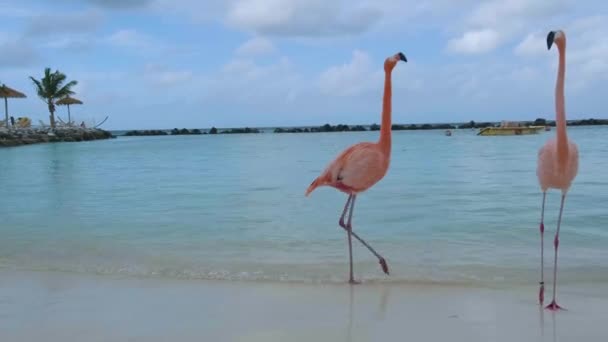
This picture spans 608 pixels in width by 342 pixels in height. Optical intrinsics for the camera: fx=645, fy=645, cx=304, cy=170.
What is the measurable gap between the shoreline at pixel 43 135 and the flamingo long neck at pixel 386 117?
4945 cm

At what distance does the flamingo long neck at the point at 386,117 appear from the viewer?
18.1 ft

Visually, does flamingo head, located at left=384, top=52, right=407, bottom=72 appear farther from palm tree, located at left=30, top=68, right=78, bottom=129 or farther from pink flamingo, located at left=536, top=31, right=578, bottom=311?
palm tree, located at left=30, top=68, right=78, bottom=129

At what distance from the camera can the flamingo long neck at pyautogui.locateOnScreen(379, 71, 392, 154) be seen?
18.1ft

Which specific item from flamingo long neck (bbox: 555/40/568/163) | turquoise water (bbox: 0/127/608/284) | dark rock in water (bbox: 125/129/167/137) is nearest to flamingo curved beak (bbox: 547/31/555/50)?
flamingo long neck (bbox: 555/40/568/163)

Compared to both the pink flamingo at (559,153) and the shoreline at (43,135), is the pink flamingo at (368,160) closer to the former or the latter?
the pink flamingo at (559,153)

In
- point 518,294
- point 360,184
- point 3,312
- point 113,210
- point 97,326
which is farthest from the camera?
point 113,210

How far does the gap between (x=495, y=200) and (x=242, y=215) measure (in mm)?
4814

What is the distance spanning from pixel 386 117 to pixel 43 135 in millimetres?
59146

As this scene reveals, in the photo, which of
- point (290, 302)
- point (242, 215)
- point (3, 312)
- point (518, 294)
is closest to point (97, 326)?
point (3, 312)

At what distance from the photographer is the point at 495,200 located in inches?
476

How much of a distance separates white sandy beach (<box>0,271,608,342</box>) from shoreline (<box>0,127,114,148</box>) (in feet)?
160

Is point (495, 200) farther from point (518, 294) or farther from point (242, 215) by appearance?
point (518, 294)

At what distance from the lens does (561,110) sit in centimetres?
454

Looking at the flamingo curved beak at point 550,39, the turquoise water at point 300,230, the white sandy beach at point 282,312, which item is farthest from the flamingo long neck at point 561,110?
the turquoise water at point 300,230
